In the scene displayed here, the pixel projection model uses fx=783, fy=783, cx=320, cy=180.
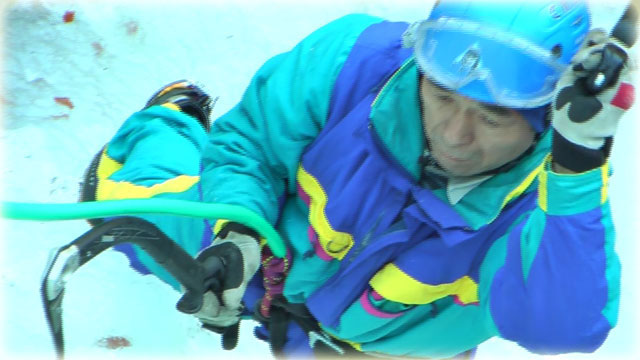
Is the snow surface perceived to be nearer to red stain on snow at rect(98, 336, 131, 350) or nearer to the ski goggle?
red stain on snow at rect(98, 336, 131, 350)

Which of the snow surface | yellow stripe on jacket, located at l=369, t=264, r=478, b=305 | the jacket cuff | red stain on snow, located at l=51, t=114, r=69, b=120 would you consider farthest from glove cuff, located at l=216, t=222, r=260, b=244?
red stain on snow, located at l=51, t=114, r=69, b=120

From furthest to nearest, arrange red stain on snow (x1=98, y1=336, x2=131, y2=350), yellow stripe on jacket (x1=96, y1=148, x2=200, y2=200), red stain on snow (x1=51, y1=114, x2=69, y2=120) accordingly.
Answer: red stain on snow (x1=51, y1=114, x2=69, y2=120) < red stain on snow (x1=98, y1=336, x2=131, y2=350) < yellow stripe on jacket (x1=96, y1=148, x2=200, y2=200)

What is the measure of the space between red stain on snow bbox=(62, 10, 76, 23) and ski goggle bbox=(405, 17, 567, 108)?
1.53 metres

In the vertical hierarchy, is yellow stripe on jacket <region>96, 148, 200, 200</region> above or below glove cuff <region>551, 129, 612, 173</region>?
below

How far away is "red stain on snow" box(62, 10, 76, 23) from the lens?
2.18 meters

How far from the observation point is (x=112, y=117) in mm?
2104

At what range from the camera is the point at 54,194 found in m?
2.00

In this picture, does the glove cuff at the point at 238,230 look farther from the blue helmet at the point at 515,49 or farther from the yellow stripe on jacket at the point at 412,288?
the blue helmet at the point at 515,49

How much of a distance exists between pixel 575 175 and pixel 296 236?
0.49m

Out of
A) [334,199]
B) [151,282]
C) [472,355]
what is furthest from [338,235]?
[151,282]

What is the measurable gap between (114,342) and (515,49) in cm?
130

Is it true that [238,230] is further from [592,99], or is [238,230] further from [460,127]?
[592,99]

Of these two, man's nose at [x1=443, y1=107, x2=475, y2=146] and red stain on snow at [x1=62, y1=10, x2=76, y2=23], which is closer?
man's nose at [x1=443, y1=107, x2=475, y2=146]

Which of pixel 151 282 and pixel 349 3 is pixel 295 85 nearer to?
pixel 151 282
